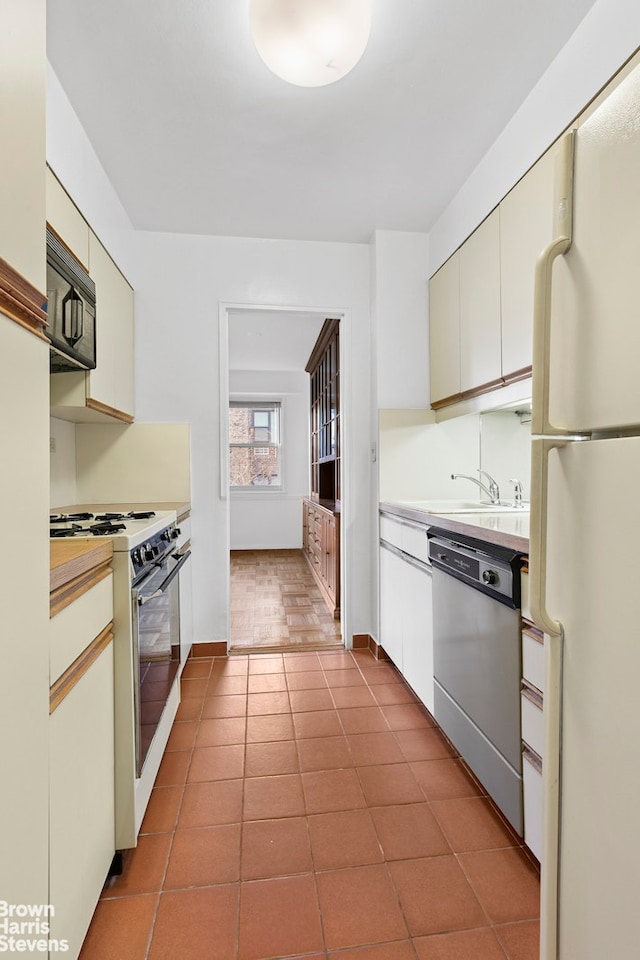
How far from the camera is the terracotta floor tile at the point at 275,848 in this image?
138 cm

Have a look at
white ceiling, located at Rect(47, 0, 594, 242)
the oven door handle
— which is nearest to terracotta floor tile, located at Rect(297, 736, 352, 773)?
the oven door handle

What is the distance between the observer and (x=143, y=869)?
4.54 feet

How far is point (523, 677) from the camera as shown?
137cm

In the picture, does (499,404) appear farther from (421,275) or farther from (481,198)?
(421,275)

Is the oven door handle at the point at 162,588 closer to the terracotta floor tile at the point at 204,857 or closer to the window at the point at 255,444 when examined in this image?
the terracotta floor tile at the point at 204,857

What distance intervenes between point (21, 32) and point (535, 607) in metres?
1.27

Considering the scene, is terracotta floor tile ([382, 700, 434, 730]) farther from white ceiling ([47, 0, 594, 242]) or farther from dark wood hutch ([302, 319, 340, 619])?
white ceiling ([47, 0, 594, 242])

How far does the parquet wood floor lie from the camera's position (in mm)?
3217

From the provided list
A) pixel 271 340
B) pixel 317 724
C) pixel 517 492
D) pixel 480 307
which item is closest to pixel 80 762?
pixel 317 724

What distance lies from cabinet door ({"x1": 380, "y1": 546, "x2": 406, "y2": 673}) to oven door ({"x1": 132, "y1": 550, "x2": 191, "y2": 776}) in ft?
3.61

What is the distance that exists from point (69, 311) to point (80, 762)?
1446mm

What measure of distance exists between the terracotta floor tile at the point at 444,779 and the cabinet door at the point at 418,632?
9.4 inches

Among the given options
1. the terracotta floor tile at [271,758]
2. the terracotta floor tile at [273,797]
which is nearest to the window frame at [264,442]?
the terracotta floor tile at [271,758]

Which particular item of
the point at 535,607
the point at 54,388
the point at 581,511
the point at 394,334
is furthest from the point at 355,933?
the point at 394,334
